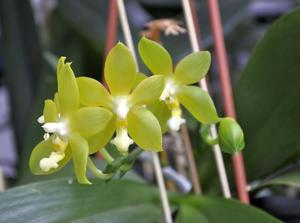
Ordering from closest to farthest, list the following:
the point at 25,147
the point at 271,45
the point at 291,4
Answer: the point at 271,45
the point at 25,147
the point at 291,4

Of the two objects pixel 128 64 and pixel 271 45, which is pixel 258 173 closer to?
pixel 271 45

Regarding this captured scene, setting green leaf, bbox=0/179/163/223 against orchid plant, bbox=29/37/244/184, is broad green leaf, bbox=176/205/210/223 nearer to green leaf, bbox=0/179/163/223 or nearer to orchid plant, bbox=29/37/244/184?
green leaf, bbox=0/179/163/223

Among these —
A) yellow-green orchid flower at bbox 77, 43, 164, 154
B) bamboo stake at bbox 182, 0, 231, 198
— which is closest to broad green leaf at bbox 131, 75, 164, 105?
yellow-green orchid flower at bbox 77, 43, 164, 154

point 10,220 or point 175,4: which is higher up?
point 175,4

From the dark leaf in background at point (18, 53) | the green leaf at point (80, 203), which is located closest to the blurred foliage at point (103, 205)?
the green leaf at point (80, 203)

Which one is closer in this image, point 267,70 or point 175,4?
point 267,70

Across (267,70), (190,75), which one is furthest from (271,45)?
(190,75)

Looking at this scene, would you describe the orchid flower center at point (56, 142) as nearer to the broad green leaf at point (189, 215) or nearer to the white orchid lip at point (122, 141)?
the white orchid lip at point (122, 141)

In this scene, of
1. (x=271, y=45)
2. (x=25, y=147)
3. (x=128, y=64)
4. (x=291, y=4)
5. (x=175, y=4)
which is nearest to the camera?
(x=128, y=64)

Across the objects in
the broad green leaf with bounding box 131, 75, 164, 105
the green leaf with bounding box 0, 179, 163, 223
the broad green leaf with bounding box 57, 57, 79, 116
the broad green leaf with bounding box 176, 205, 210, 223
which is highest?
the broad green leaf with bounding box 57, 57, 79, 116
